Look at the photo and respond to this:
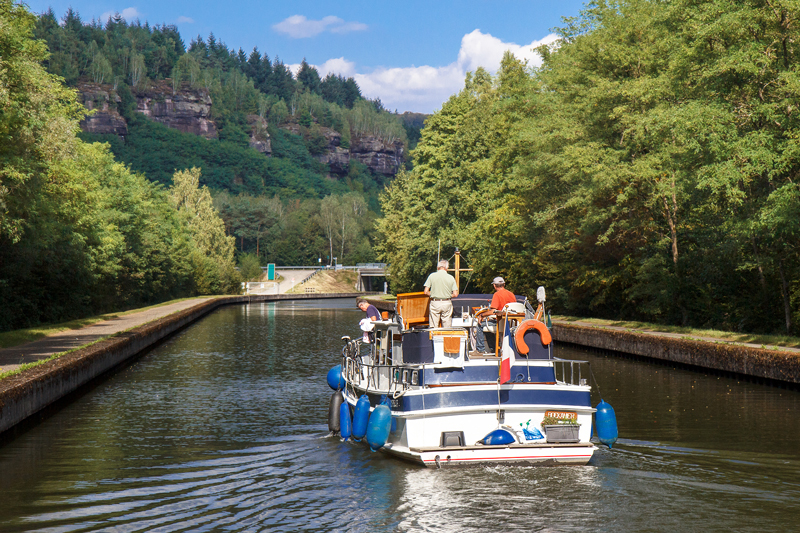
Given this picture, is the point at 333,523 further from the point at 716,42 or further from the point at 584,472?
the point at 716,42

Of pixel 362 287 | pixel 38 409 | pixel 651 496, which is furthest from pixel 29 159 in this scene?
pixel 362 287

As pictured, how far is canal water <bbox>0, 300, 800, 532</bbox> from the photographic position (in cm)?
1032

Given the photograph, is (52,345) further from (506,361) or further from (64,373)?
(506,361)

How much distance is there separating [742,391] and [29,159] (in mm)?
23770

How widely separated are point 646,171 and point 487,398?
2417 centimetres

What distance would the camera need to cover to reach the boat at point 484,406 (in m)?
12.7

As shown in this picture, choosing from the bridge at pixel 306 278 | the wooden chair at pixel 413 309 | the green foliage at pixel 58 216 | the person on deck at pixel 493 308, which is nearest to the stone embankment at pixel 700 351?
the person on deck at pixel 493 308

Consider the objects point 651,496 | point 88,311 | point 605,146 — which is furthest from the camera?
point 88,311

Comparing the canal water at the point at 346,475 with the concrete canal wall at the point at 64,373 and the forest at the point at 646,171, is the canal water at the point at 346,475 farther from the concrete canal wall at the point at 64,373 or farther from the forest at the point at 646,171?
the forest at the point at 646,171

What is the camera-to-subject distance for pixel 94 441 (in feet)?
51.6

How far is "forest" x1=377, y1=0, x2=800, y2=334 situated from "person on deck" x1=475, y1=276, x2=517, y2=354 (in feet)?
43.0

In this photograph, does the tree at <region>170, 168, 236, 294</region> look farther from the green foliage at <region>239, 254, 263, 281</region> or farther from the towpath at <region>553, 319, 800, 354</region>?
the towpath at <region>553, 319, 800, 354</region>

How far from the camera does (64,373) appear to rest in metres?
19.7

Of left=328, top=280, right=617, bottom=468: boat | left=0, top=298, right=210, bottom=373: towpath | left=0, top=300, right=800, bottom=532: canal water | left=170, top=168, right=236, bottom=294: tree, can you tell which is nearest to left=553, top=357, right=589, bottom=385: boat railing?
left=328, top=280, right=617, bottom=468: boat
